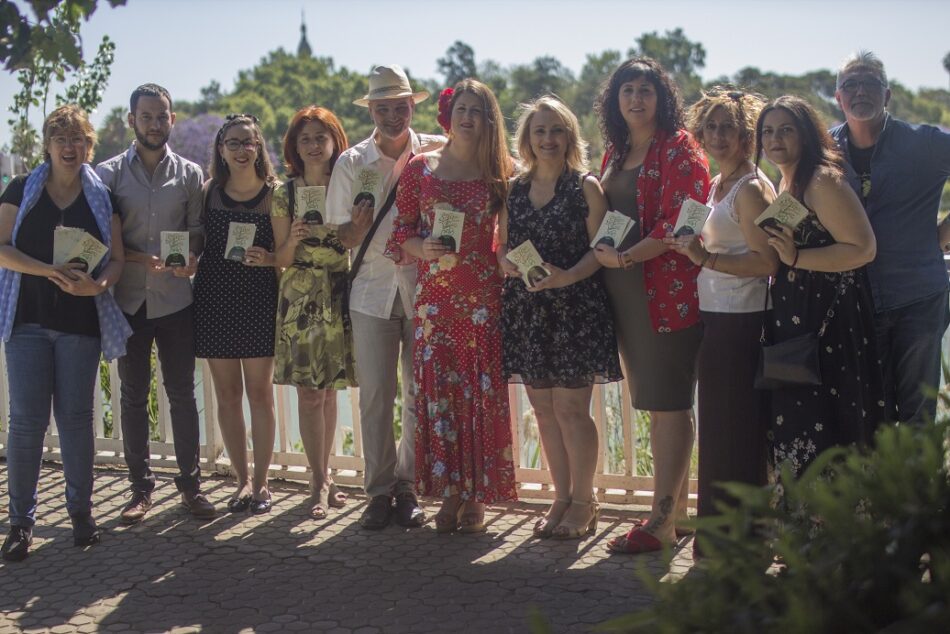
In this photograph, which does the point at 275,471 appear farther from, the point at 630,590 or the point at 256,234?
the point at 630,590

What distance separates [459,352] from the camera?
5.38 m

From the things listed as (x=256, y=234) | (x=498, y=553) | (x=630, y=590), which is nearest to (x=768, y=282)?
(x=630, y=590)

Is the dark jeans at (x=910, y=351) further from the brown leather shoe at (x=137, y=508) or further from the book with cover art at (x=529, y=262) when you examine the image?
the brown leather shoe at (x=137, y=508)

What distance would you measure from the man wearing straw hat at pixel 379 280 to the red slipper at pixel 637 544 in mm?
1162

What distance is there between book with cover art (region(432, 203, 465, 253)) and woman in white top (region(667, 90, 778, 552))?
1040mm

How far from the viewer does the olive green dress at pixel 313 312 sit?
5.77 meters

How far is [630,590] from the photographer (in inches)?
182

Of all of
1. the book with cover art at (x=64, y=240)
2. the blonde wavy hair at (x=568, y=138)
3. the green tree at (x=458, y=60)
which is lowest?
the book with cover art at (x=64, y=240)

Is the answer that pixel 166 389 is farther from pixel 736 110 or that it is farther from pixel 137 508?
pixel 736 110

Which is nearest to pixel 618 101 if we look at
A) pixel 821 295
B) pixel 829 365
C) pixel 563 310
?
pixel 563 310

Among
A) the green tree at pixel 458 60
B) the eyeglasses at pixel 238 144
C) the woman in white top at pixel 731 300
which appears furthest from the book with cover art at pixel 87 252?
the green tree at pixel 458 60

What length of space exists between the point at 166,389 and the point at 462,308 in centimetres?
189

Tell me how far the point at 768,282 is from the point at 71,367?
136 inches

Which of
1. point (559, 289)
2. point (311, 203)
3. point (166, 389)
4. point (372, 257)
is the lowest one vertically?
point (166, 389)
